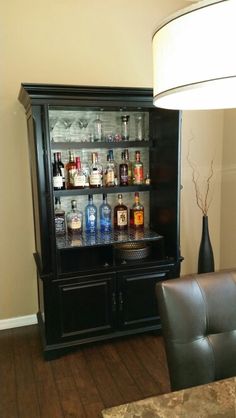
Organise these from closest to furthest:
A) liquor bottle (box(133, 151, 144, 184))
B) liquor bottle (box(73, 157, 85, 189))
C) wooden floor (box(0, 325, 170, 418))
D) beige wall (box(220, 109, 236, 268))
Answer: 1. wooden floor (box(0, 325, 170, 418))
2. liquor bottle (box(73, 157, 85, 189))
3. liquor bottle (box(133, 151, 144, 184))
4. beige wall (box(220, 109, 236, 268))

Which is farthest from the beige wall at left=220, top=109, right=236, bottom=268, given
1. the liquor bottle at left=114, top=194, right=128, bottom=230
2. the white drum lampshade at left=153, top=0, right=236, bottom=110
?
the white drum lampshade at left=153, top=0, right=236, bottom=110

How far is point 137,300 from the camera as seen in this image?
2490 millimetres

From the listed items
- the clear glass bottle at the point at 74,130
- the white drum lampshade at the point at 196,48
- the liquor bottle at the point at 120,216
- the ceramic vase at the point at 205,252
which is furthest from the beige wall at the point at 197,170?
the white drum lampshade at the point at 196,48

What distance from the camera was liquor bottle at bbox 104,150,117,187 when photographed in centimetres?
254

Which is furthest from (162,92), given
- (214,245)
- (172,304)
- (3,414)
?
(214,245)

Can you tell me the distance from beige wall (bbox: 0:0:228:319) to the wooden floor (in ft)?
1.85

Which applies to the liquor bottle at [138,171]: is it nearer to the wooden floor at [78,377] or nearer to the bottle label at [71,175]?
the bottle label at [71,175]

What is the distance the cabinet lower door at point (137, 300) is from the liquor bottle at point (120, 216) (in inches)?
17.5

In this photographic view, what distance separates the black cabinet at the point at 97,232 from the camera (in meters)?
2.17

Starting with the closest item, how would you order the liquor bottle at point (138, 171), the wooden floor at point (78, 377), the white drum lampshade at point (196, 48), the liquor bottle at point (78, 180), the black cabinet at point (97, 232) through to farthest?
the white drum lampshade at point (196, 48)
the wooden floor at point (78, 377)
the black cabinet at point (97, 232)
the liquor bottle at point (78, 180)
the liquor bottle at point (138, 171)

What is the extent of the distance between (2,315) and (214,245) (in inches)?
82.6

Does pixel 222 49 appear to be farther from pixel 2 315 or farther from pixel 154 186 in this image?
pixel 2 315

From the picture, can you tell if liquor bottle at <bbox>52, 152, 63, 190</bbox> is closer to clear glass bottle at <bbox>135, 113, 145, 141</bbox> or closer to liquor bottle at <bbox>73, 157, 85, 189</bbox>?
liquor bottle at <bbox>73, 157, 85, 189</bbox>

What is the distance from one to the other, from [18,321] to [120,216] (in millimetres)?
1245
